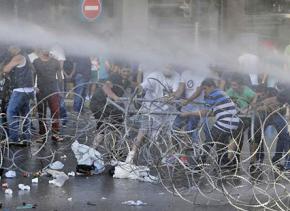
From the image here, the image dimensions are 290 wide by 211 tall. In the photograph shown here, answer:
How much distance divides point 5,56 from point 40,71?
60 centimetres

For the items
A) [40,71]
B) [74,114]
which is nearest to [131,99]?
[74,114]

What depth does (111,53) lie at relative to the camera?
832 cm

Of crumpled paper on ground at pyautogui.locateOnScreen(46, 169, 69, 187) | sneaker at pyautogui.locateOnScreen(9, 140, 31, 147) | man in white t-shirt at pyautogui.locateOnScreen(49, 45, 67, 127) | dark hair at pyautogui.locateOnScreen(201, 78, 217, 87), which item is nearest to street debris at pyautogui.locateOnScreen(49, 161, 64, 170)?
crumpled paper on ground at pyautogui.locateOnScreen(46, 169, 69, 187)

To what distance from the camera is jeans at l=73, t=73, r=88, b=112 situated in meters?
8.24

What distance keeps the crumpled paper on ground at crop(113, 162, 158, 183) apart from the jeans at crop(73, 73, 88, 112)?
0.92m

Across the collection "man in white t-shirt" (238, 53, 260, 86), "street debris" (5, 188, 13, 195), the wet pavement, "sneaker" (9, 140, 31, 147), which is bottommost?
the wet pavement

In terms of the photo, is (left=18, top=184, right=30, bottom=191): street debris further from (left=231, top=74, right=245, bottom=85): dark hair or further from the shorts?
the shorts

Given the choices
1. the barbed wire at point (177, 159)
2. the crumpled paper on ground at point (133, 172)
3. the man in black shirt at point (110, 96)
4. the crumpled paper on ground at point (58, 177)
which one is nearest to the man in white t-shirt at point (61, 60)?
the man in black shirt at point (110, 96)

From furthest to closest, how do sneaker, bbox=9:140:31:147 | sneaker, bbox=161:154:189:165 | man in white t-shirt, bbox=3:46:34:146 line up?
1. man in white t-shirt, bbox=3:46:34:146
2. sneaker, bbox=9:140:31:147
3. sneaker, bbox=161:154:189:165

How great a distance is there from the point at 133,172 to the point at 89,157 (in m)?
0.59

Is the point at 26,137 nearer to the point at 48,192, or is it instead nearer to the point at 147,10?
the point at 48,192

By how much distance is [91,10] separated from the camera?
8195mm

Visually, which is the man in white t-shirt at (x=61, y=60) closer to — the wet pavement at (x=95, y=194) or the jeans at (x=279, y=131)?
the wet pavement at (x=95, y=194)

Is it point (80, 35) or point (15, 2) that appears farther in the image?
point (80, 35)
